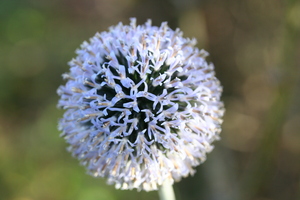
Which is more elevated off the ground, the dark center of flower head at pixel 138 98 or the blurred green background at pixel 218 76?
the blurred green background at pixel 218 76

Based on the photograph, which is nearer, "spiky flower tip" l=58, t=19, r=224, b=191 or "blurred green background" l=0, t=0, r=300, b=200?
"spiky flower tip" l=58, t=19, r=224, b=191

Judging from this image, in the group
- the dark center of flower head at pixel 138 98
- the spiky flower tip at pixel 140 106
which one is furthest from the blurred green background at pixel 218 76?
the dark center of flower head at pixel 138 98

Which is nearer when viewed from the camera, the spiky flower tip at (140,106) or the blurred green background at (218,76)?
the spiky flower tip at (140,106)

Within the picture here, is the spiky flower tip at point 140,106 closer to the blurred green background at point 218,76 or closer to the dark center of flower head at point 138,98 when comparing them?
the dark center of flower head at point 138,98

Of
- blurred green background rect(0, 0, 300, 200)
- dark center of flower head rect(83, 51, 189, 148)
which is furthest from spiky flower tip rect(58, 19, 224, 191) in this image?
blurred green background rect(0, 0, 300, 200)

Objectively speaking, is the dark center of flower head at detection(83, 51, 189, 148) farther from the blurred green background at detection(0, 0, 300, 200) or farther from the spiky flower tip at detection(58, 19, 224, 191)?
the blurred green background at detection(0, 0, 300, 200)

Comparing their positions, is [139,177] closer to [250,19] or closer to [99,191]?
[99,191]

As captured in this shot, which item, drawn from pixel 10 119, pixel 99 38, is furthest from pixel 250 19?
pixel 10 119
